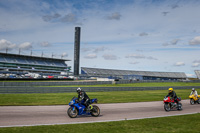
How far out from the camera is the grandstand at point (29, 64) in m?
111

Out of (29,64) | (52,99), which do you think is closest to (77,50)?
(29,64)

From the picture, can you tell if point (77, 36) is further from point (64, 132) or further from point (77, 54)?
point (64, 132)

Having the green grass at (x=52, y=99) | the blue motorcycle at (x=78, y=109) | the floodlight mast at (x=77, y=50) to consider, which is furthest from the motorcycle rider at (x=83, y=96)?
the floodlight mast at (x=77, y=50)

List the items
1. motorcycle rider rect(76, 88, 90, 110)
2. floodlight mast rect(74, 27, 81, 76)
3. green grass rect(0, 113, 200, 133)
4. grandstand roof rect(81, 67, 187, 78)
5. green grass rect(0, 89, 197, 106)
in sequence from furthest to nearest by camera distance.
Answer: grandstand roof rect(81, 67, 187, 78)
floodlight mast rect(74, 27, 81, 76)
green grass rect(0, 89, 197, 106)
motorcycle rider rect(76, 88, 90, 110)
green grass rect(0, 113, 200, 133)

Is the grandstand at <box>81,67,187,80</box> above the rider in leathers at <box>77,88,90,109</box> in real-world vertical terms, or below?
above

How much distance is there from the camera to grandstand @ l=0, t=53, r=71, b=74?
111 meters

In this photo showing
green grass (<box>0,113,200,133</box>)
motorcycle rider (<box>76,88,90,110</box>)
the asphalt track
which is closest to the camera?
green grass (<box>0,113,200,133</box>)

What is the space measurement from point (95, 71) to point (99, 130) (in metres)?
102

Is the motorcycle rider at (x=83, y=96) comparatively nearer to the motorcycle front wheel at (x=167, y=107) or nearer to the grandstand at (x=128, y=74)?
the motorcycle front wheel at (x=167, y=107)

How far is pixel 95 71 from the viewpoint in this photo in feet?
363

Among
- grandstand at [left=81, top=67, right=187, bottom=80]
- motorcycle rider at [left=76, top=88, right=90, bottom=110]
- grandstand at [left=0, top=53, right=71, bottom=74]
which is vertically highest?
grandstand at [left=0, top=53, right=71, bottom=74]

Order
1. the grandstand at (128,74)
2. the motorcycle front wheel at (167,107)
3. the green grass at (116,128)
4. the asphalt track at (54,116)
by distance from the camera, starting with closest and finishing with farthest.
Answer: the green grass at (116,128), the asphalt track at (54,116), the motorcycle front wheel at (167,107), the grandstand at (128,74)

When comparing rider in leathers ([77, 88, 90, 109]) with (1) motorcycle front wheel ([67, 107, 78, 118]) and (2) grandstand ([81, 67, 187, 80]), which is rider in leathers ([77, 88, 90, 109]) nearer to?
(1) motorcycle front wheel ([67, 107, 78, 118])

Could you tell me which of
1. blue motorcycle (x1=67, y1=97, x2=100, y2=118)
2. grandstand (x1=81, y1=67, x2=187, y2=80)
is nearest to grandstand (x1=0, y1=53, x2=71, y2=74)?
grandstand (x1=81, y1=67, x2=187, y2=80)
